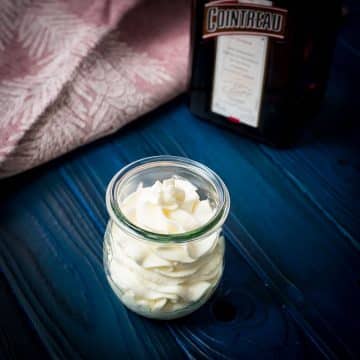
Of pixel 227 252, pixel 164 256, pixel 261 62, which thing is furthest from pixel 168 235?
pixel 261 62

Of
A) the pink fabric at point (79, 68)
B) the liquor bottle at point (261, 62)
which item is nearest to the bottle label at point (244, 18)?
the liquor bottle at point (261, 62)

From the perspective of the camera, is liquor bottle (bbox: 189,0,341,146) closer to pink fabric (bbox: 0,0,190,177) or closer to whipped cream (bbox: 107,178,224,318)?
pink fabric (bbox: 0,0,190,177)

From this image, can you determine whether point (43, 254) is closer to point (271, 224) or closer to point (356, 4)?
point (271, 224)

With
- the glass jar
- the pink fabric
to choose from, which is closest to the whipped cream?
the glass jar

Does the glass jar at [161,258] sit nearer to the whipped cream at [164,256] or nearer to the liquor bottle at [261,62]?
the whipped cream at [164,256]

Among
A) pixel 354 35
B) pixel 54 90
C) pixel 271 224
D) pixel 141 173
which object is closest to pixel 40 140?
pixel 54 90

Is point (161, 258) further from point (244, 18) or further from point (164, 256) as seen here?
point (244, 18)

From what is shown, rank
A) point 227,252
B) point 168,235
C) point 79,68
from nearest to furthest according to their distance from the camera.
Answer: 1. point 168,235
2. point 227,252
3. point 79,68
